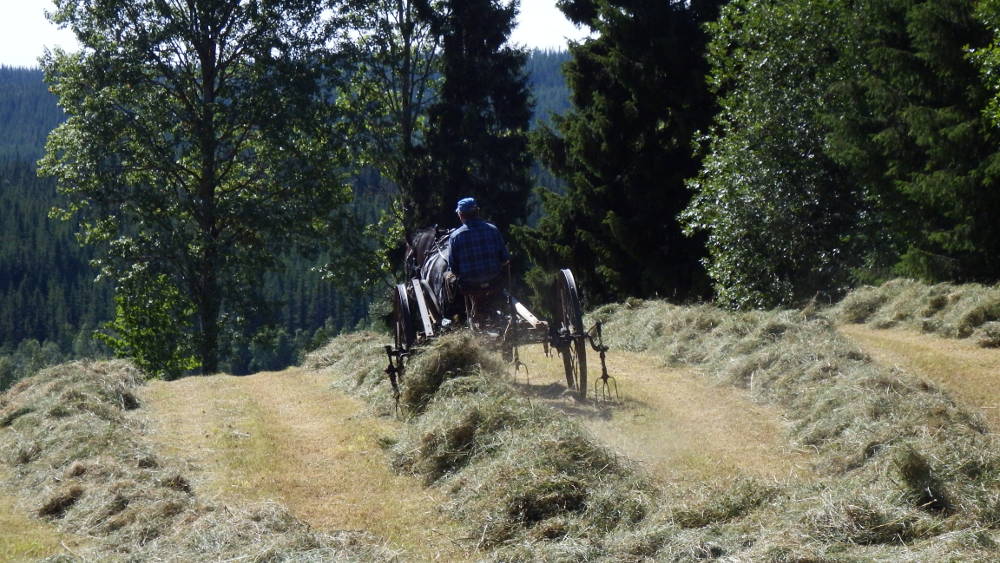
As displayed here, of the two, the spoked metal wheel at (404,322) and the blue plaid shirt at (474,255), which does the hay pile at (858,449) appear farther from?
the spoked metal wheel at (404,322)

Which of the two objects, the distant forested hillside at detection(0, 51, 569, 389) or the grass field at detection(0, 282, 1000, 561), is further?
A: the distant forested hillside at detection(0, 51, 569, 389)

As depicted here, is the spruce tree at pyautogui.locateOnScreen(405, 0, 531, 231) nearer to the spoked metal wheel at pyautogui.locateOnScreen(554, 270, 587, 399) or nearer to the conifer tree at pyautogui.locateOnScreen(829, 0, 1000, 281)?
the conifer tree at pyautogui.locateOnScreen(829, 0, 1000, 281)

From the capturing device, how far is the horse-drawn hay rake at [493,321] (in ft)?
33.3

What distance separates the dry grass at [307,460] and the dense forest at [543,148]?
30.6 ft

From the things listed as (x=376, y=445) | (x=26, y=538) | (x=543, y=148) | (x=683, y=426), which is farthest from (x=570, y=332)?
(x=543, y=148)

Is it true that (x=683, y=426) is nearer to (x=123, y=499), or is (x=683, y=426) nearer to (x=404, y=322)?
(x=404, y=322)

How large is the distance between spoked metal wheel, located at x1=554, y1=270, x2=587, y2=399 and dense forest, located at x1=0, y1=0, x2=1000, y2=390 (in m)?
6.29

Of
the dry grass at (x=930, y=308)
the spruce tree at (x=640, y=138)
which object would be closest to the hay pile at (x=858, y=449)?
the dry grass at (x=930, y=308)

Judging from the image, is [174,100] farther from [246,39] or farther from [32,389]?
[32,389]

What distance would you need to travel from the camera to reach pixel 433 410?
859 cm

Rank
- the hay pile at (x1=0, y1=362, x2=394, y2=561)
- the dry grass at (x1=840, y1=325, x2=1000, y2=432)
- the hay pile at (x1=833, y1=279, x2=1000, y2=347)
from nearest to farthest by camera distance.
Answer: the hay pile at (x1=0, y1=362, x2=394, y2=561) → the dry grass at (x1=840, y1=325, x2=1000, y2=432) → the hay pile at (x1=833, y1=279, x2=1000, y2=347)

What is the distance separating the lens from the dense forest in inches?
636

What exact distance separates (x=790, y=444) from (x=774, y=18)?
13.1 meters

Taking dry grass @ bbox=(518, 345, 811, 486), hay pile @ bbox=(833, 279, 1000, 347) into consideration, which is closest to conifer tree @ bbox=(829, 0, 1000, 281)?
hay pile @ bbox=(833, 279, 1000, 347)
